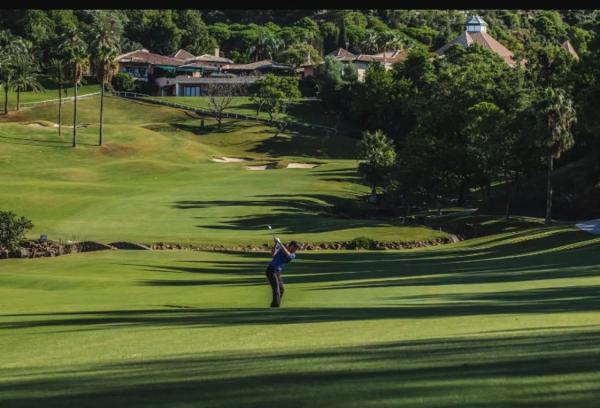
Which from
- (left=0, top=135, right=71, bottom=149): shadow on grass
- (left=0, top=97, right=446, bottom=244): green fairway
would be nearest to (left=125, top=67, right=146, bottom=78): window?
(left=0, top=97, right=446, bottom=244): green fairway

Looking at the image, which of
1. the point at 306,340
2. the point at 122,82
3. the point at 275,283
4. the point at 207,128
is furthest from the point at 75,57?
the point at 306,340

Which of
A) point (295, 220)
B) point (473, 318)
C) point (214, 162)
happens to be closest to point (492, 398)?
point (473, 318)

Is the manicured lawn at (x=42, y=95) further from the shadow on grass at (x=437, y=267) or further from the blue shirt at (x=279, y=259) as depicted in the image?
the blue shirt at (x=279, y=259)

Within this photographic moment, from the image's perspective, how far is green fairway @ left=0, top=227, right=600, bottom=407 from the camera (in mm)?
13289

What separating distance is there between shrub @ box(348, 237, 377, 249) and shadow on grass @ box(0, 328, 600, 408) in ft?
162

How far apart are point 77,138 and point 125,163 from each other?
13645 millimetres

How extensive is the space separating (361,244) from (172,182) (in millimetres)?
38543

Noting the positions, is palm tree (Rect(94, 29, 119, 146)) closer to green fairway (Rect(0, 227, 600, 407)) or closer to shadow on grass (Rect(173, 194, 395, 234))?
shadow on grass (Rect(173, 194, 395, 234))

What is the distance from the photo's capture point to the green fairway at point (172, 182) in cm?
7181

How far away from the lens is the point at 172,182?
102 metres

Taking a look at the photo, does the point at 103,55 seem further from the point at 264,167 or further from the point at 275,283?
the point at 275,283

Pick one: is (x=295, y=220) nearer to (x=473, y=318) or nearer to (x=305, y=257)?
(x=305, y=257)

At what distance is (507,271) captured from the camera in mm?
44062

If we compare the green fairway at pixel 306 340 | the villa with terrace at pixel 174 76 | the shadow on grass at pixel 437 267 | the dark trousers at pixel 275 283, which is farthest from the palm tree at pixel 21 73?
the dark trousers at pixel 275 283
